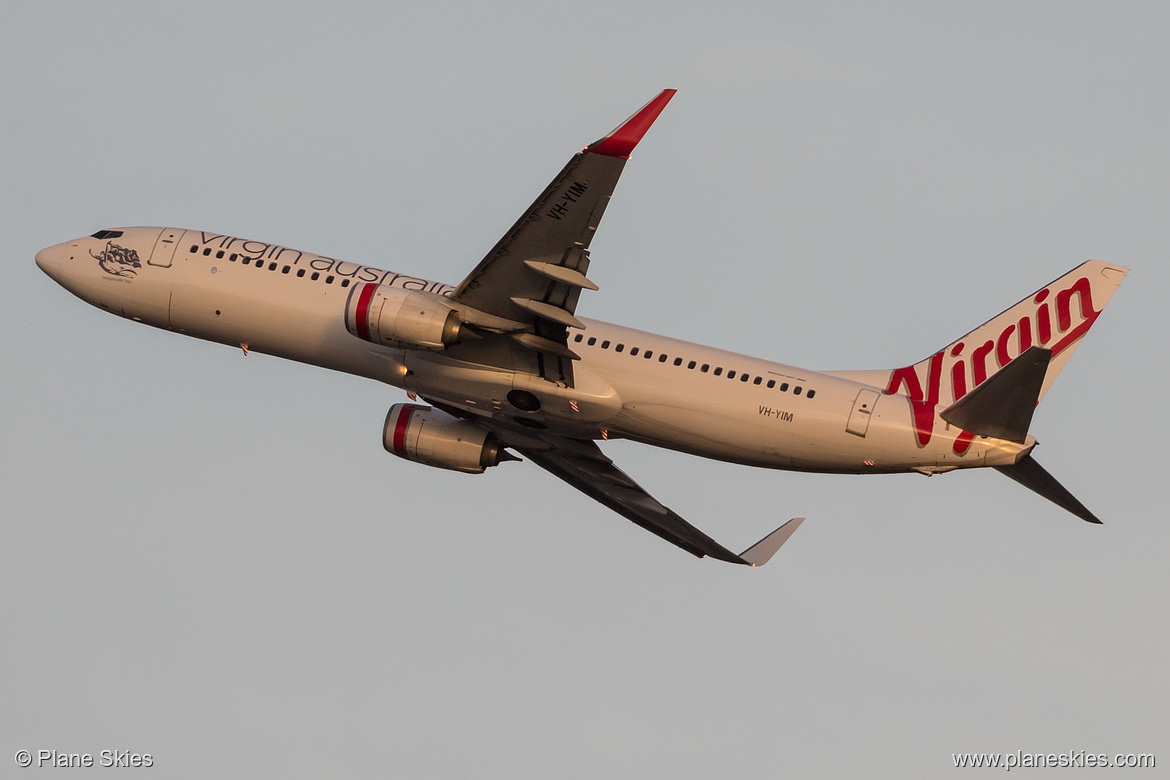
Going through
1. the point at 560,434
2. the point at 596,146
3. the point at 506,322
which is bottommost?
the point at 560,434

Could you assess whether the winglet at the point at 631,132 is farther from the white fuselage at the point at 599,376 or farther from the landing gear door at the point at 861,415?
the landing gear door at the point at 861,415

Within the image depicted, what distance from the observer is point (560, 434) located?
4506cm

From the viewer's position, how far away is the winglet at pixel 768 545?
4872cm

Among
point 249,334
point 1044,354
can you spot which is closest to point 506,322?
point 249,334

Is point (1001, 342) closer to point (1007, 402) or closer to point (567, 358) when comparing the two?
point (1007, 402)

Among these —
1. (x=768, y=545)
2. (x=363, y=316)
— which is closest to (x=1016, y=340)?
(x=768, y=545)

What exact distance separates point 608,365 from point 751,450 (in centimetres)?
477

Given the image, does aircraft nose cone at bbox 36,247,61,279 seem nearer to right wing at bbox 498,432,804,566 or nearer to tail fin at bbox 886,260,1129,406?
right wing at bbox 498,432,804,566

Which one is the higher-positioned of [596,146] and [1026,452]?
[596,146]

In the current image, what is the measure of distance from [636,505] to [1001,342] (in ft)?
42.2

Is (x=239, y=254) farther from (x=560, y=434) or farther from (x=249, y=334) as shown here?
(x=560, y=434)

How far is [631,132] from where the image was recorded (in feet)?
119

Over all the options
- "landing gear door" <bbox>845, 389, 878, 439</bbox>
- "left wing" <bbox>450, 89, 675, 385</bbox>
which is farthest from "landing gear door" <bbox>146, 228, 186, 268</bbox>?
"landing gear door" <bbox>845, 389, 878, 439</bbox>

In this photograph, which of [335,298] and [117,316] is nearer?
[335,298]
